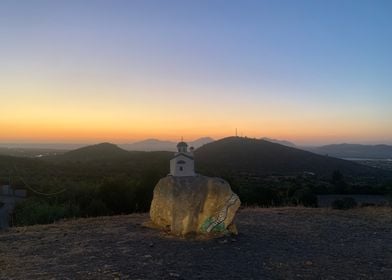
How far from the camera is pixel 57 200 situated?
25516 millimetres

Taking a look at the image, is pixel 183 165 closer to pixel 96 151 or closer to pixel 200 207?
pixel 200 207

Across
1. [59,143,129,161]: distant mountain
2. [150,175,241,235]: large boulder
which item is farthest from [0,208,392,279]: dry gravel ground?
[59,143,129,161]: distant mountain

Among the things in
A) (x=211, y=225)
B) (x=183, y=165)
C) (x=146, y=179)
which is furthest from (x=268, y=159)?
(x=211, y=225)

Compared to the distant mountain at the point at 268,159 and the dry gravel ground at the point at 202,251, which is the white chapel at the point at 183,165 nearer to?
the dry gravel ground at the point at 202,251

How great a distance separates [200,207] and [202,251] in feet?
5.86

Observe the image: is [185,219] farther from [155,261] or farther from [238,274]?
[238,274]

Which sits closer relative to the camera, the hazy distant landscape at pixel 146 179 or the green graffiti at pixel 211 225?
the green graffiti at pixel 211 225

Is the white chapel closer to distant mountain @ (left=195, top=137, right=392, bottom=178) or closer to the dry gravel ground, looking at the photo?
the dry gravel ground

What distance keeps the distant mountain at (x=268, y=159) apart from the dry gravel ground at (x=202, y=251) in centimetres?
6812

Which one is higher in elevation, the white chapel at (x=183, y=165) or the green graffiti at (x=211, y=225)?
the white chapel at (x=183, y=165)

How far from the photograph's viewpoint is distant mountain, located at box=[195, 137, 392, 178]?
85938 millimetres

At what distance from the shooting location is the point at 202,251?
1005 centimetres

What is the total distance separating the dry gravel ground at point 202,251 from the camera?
8469mm

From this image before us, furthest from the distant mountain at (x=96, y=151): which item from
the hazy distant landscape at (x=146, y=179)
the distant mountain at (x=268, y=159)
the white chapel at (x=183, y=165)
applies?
the white chapel at (x=183, y=165)
